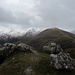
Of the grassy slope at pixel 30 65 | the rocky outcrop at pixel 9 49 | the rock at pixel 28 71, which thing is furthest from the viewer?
the rocky outcrop at pixel 9 49

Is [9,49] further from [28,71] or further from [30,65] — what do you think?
[28,71]

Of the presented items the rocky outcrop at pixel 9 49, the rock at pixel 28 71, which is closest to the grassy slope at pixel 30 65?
the rock at pixel 28 71

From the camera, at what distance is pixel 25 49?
4259 inches

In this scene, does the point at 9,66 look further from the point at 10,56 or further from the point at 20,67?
the point at 10,56

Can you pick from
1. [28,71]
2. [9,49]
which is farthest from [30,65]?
[9,49]

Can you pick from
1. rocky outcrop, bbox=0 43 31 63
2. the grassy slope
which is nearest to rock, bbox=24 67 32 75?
the grassy slope

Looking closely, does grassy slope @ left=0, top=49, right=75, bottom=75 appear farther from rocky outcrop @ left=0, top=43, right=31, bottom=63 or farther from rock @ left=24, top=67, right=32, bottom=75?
rocky outcrop @ left=0, top=43, right=31, bottom=63

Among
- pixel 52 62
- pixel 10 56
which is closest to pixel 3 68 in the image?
pixel 10 56

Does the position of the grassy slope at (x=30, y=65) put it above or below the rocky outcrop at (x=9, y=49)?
below

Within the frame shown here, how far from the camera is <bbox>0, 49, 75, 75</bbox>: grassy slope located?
8675 cm

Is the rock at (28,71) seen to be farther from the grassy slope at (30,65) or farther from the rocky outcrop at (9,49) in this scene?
the rocky outcrop at (9,49)

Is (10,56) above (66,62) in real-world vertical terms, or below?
above

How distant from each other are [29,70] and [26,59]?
11085mm

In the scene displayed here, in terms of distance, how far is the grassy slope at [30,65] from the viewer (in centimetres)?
8675
